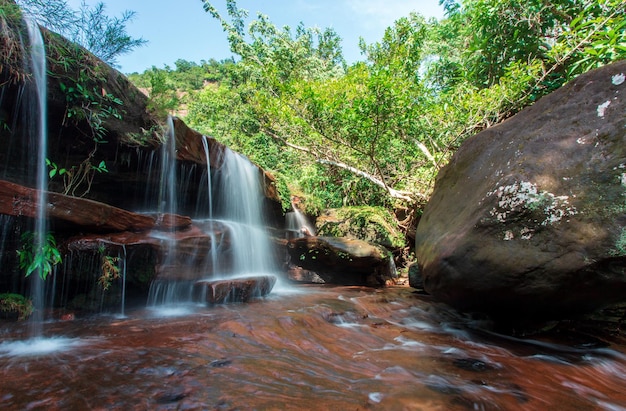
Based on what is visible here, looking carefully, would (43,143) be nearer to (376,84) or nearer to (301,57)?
(376,84)

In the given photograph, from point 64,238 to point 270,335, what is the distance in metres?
3.53

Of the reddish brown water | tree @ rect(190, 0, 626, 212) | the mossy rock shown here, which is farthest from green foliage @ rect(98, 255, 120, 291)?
the mossy rock

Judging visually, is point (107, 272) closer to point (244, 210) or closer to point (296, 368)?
point (296, 368)

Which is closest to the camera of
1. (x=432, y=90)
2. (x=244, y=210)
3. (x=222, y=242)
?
(x=222, y=242)

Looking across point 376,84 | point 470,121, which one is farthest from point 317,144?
point 470,121

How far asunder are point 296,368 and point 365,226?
7902mm

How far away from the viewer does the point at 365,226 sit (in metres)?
10.5

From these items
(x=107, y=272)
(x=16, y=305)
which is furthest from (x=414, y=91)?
(x=16, y=305)

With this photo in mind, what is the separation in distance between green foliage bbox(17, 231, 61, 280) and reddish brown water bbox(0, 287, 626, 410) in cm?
76

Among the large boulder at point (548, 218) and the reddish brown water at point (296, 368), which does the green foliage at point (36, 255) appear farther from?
the large boulder at point (548, 218)

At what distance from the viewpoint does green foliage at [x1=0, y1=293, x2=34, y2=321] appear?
13.5 feet

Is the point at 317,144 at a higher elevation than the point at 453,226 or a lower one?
higher

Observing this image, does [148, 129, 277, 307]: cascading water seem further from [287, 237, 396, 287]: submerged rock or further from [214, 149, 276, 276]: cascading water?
[287, 237, 396, 287]: submerged rock

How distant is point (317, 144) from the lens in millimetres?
11062
